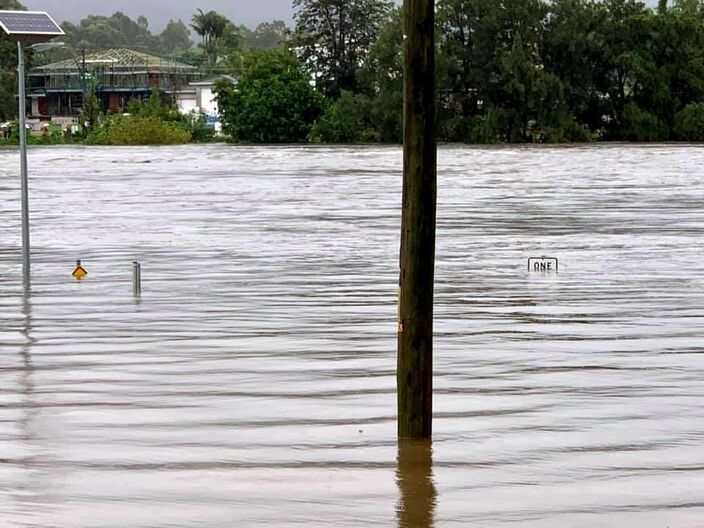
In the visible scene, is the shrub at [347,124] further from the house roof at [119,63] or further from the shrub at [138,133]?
the house roof at [119,63]

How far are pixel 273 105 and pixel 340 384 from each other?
92.6 metres

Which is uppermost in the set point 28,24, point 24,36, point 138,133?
point 28,24

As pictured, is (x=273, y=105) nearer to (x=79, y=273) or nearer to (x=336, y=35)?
(x=336, y=35)

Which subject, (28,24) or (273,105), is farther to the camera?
(273,105)

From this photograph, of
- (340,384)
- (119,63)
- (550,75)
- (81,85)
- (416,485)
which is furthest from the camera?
(119,63)

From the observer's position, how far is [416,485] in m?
8.71

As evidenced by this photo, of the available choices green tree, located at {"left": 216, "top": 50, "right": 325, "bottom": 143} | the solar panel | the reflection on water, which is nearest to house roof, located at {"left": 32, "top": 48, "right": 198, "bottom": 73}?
green tree, located at {"left": 216, "top": 50, "right": 325, "bottom": 143}

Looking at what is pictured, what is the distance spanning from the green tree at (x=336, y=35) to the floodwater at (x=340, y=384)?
91.0m

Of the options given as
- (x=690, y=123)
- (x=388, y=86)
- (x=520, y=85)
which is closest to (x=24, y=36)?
(x=520, y=85)

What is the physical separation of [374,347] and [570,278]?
7479mm

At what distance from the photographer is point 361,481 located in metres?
8.73

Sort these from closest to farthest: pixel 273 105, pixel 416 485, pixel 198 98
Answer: pixel 416 485 < pixel 273 105 < pixel 198 98

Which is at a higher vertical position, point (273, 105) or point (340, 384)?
point (273, 105)

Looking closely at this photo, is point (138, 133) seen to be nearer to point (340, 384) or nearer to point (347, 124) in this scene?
point (347, 124)
